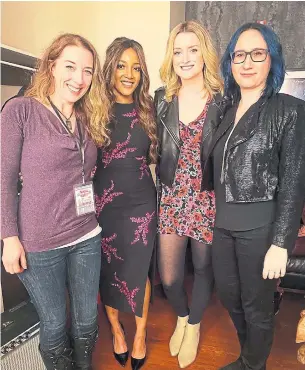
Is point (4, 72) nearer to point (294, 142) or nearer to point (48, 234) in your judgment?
point (48, 234)

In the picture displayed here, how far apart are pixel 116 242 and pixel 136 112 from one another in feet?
2.12

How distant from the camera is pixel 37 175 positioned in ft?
3.95

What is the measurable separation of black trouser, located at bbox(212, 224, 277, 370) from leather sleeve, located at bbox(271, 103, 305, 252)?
0.08m

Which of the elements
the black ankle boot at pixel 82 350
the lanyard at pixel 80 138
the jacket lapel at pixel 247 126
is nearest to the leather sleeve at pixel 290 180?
the jacket lapel at pixel 247 126

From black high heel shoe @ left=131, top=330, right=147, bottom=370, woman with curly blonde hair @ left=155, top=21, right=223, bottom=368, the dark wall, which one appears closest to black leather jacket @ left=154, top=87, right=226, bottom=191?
woman with curly blonde hair @ left=155, top=21, right=223, bottom=368

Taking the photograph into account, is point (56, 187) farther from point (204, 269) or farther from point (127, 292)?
point (204, 269)

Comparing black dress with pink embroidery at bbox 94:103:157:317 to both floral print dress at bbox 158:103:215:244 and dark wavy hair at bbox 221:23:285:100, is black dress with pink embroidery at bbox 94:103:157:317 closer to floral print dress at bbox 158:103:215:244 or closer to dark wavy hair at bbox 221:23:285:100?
floral print dress at bbox 158:103:215:244

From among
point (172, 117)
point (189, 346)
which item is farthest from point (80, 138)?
point (189, 346)

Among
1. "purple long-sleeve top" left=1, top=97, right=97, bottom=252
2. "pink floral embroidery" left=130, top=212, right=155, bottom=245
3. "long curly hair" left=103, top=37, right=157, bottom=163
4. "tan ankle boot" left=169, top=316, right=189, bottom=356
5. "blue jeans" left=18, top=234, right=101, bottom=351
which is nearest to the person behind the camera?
"purple long-sleeve top" left=1, top=97, right=97, bottom=252

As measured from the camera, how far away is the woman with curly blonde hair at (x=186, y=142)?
1.64 m

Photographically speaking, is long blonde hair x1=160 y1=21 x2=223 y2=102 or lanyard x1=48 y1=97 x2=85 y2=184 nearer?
lanyard x1=48 y1=97 x2=85 y2=184

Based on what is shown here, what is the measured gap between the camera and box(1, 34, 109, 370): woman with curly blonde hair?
1184mm

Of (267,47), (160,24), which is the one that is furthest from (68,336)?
(160,24)

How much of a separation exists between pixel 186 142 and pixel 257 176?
44 centimetres
